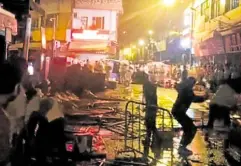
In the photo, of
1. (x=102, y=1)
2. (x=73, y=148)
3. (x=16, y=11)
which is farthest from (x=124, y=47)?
(x=73, y=148)

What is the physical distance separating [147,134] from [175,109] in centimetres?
166

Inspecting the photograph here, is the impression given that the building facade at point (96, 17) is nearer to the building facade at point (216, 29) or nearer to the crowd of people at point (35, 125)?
the building facade at point (216, 29)

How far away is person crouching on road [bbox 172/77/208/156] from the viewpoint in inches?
407

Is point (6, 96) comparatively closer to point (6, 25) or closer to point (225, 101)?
point (6, 25)

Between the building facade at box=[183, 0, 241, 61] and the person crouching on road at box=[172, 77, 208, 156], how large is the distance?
56.1ft

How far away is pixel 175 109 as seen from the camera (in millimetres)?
10484

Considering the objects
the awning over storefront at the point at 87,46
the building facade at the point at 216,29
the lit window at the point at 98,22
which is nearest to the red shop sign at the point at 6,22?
the building facade at the point at 216,29

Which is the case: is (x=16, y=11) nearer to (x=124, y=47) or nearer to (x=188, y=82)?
(x=188, y=82)

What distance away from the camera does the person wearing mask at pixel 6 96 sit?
4.15 meters

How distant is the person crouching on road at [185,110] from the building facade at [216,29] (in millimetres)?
17114

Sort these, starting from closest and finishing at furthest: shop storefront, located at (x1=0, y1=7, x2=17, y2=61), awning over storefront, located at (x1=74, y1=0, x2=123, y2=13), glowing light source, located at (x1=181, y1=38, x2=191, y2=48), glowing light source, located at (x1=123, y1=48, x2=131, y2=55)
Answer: shop storefront, located at (x1=0, y1=7, x2=17, y2=61) → glowing light source, located at (x1=181, y1=38, x2=191, y2=48) → awning over storefront, located at (x1=74, y1=0, x2=123, y2=13) → glowing light source, located at (x1=123, y1=48, x2=131, y2=55)

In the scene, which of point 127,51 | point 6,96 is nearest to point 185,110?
point 6,96

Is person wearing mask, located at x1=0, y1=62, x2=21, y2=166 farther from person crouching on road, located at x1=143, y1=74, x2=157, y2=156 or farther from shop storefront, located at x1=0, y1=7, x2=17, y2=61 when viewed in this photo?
person crouching on road, located at x1=143, y1=74, x2=157, y2=156

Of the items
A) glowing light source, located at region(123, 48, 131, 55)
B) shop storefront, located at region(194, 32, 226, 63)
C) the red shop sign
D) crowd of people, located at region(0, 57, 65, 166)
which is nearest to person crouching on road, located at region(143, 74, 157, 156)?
the red shop sign
